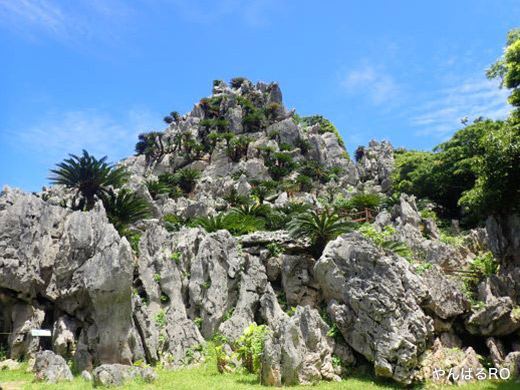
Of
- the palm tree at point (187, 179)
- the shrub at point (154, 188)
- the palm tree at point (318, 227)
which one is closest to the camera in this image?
the palm tree at point (318, 227)

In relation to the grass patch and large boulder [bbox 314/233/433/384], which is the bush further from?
the grass patch

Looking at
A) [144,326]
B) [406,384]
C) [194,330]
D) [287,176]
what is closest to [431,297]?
[406,384]

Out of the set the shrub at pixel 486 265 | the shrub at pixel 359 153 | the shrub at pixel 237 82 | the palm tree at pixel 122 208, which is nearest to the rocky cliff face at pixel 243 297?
the shrub at pixel 486 265

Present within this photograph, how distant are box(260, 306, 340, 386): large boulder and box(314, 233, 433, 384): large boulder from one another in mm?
1227

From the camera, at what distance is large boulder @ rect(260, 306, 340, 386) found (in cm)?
1020

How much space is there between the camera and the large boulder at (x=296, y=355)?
10203 millimetres

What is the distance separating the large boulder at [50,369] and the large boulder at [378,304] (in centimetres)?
746

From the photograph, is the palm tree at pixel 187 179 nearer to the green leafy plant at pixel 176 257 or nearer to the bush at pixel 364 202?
the bush at pixel 364 202

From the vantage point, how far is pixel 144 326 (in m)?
12.3

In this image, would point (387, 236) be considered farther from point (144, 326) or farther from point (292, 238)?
point (144, 326)

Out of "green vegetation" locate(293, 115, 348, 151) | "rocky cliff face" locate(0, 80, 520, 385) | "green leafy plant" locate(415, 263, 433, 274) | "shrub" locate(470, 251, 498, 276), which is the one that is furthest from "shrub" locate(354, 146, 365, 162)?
"green leafy plant" locate(415, 263, 433, 274)

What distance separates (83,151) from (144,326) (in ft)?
→ 35.1

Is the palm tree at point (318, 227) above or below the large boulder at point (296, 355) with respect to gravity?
above

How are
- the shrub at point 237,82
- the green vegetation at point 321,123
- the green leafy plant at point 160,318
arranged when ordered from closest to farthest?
the green leafy plant at point 160,318 < the green vegetation at point 321,123 < the shrub at point 237,82
